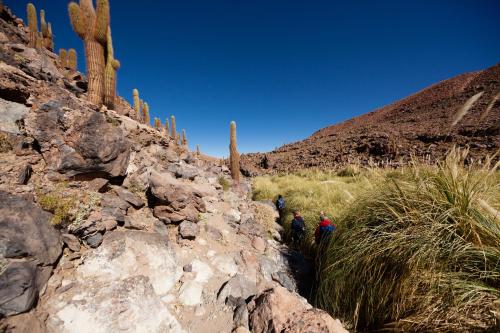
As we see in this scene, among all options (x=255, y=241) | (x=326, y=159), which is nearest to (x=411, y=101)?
(x=326, y=159)

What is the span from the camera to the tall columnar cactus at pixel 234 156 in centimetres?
1189

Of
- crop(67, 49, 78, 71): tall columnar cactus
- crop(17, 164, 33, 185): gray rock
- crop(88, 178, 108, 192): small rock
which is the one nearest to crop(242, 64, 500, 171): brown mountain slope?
crop(88, 178, 108, 192): small rock

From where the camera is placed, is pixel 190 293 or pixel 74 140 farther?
pixel 74 140

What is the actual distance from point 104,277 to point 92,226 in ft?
2.26

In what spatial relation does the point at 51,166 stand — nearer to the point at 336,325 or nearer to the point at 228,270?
the point at 228,270

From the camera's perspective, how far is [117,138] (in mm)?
3811

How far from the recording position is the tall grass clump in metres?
1.83

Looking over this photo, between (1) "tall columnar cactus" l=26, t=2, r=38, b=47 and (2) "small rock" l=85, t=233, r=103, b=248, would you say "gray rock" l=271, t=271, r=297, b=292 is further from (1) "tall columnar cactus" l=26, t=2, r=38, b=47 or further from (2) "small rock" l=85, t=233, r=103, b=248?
(1) "tall columnar cactus" l=26, t=2, r=38, b=47

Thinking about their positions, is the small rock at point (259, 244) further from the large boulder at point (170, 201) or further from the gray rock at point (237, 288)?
the large boulder at point (170, 201)

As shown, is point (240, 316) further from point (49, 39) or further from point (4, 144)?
point (49, 39)

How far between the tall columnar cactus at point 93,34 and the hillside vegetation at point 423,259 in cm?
802

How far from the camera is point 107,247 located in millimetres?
2666

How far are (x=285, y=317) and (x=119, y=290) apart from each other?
5.94 ft

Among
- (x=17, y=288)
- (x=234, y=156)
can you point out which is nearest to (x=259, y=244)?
(x=17, y=288)
